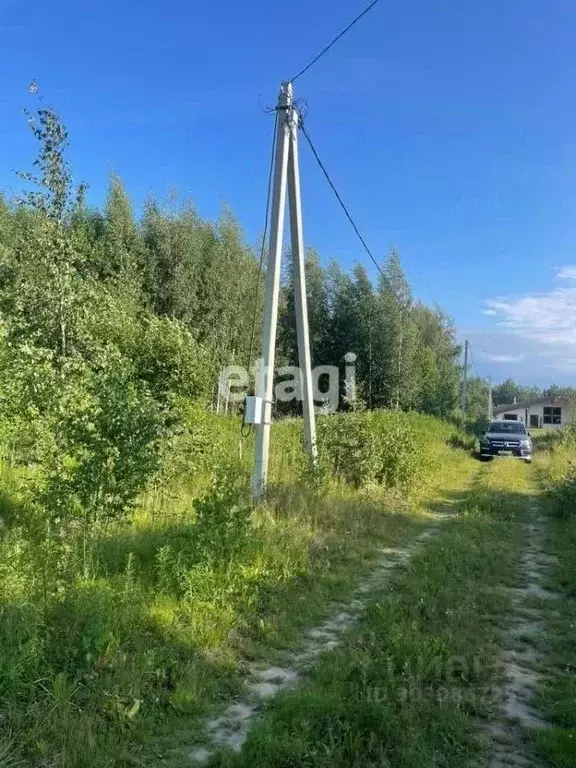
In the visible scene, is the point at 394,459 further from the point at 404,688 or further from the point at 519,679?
the point at 404,688

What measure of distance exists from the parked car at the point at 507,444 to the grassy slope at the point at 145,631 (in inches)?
619

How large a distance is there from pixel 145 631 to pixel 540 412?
6896cm

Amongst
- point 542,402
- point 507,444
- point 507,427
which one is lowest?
point 507,444

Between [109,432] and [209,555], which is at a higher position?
[109,432]

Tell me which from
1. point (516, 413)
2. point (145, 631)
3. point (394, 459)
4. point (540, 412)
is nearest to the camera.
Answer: point (145, 631)

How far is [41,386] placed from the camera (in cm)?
577

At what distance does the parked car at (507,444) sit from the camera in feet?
68.6

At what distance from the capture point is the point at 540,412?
66.2m

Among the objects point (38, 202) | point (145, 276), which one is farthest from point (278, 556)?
point (145, 276)

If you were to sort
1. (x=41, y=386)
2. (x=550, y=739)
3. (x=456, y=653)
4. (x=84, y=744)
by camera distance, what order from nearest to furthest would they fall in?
1. (x=84, y=744)
2. (x=550, y=739)
3. (x=456, y=653)
4. (x=41, y=386)

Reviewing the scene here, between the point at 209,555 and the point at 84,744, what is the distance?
240 cm

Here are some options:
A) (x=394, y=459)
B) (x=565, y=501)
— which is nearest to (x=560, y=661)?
(x=565, y=501)

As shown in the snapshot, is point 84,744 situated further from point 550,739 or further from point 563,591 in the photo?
point 563,591

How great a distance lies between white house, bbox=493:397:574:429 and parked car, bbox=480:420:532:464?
41.7 m
